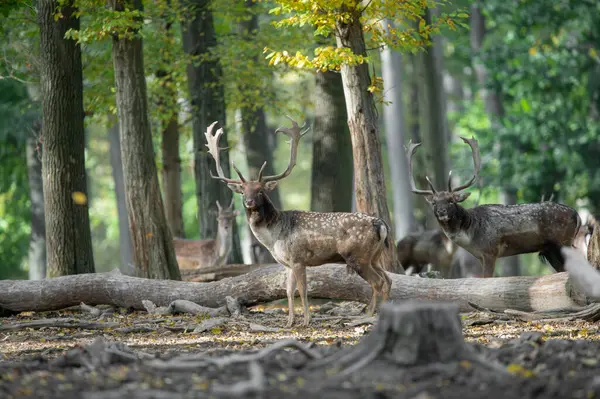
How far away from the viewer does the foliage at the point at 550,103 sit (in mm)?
26844

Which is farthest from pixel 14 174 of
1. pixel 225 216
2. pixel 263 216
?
pixel 263 216

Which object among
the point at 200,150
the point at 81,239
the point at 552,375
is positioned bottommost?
the point at 552,375

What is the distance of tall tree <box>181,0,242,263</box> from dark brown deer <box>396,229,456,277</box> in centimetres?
350

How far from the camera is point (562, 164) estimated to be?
2694cm

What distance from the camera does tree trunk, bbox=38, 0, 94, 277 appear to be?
16.1 meters

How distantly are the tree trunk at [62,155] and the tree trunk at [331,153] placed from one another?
4162 millimetres

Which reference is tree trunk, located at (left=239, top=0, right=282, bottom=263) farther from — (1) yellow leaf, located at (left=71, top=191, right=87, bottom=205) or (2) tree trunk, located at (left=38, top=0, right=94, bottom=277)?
(1) yellow leaf, located at (left=71, top=191, right=87, bottom=205)

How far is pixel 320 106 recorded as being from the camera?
60.5 feet

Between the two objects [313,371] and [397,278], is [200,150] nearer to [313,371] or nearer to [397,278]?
[397,278]

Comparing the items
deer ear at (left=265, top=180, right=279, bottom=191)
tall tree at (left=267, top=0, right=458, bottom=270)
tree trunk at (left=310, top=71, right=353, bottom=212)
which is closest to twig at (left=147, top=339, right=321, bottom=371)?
deer ear at (left=265, top=180, right=279, bottom=191)

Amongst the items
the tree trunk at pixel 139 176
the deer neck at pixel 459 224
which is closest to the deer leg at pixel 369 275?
the deer neck at pixel 459 224

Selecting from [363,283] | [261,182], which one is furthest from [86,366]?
[363,283]

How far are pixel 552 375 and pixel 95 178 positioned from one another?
167 ft

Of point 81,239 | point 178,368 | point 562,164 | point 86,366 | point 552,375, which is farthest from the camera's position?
point 562,164
